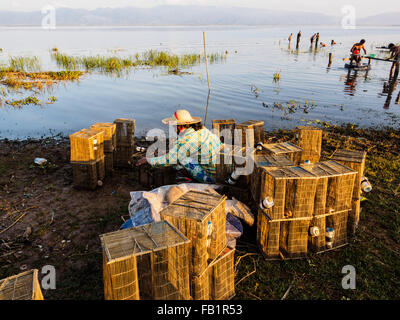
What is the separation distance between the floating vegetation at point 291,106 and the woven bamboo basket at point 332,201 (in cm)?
813

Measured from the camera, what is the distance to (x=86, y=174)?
5.90 m

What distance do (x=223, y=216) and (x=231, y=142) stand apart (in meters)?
3.64

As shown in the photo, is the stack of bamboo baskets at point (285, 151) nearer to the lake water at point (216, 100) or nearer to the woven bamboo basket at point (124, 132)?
the woven bamboo basket at point (124, 132)

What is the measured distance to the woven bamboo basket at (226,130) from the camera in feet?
23.1

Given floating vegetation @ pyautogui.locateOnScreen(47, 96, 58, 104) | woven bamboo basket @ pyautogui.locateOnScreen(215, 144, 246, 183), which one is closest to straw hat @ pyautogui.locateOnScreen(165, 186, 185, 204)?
woven bamboo basket @ pyautogui.locateOnScreen(215, 144, 246, 183)

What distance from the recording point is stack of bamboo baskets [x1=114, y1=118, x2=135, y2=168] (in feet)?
22.7

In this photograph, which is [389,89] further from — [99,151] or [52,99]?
[52,99]

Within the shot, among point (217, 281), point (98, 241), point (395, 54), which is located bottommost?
point (98, 241)

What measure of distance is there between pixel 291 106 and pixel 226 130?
279 inches

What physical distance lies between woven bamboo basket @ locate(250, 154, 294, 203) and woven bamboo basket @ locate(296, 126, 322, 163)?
1.55 metres

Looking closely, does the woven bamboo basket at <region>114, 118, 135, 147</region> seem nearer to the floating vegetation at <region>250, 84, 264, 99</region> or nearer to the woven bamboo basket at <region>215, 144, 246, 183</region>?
the woven bamboo basket at <region>215, 144, 246, 183</region>

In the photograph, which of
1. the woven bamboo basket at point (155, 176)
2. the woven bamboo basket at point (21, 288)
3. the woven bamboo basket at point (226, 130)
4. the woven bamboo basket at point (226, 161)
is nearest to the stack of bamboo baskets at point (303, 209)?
the woven bamboo basket at point (226, 161)

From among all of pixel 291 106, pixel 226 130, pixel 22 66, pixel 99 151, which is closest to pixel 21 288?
pixel 99 151
